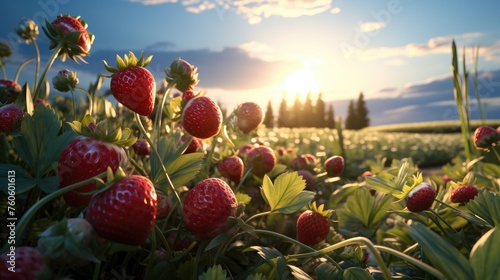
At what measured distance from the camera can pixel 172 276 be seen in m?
0.75

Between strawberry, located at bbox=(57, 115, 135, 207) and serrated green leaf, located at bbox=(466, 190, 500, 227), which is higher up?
strawberry, located at bbox=(57, 115, 135, 207)

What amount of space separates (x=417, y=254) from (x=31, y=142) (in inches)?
34.2

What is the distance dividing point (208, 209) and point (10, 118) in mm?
491

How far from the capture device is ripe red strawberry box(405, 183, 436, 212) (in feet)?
2.50

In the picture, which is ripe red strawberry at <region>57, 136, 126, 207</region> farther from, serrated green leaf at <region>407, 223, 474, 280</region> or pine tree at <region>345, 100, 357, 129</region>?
pine tree at <region>345, 100, 357, 129</region>

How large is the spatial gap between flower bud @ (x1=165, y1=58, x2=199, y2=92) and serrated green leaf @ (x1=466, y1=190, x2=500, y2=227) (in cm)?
64

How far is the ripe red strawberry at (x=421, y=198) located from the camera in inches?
30.0

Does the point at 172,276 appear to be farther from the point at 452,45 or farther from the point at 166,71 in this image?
the point at 452,45

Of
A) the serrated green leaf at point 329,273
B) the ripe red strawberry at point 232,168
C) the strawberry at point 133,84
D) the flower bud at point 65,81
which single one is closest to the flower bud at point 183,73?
the strawberry at point 133,84

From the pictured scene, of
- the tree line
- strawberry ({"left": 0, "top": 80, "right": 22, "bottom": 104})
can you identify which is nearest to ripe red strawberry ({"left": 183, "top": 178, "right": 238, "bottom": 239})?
strawberry ({"left": 0, "top": 80, "right": 22, "bottom": 104})

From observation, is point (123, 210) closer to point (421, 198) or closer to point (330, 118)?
point (421, 198)

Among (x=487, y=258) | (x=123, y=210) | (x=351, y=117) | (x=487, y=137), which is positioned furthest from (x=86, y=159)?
(x=351, y=117)

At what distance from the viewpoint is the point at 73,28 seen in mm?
973

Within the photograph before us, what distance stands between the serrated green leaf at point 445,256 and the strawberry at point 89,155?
17.4 inches
